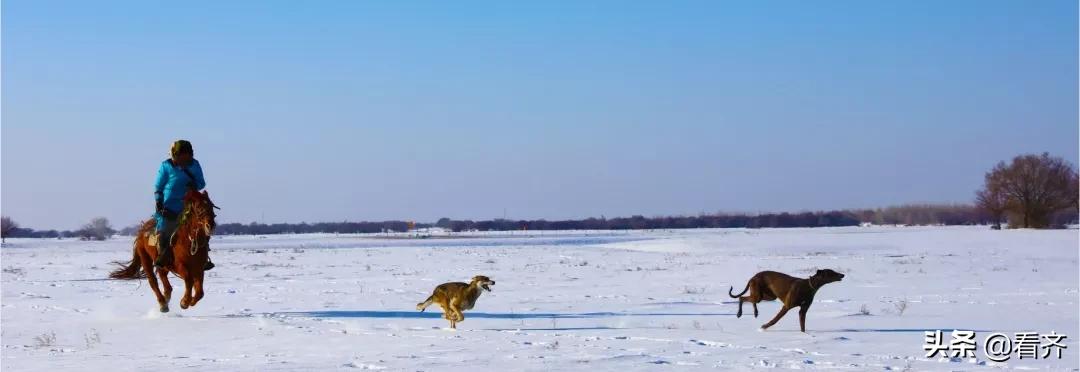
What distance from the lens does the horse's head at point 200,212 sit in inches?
505

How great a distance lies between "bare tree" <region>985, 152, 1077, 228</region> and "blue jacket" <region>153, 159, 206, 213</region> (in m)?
84.9

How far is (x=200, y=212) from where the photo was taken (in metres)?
12.9

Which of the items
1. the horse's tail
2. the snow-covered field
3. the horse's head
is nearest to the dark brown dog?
the snow-covered field

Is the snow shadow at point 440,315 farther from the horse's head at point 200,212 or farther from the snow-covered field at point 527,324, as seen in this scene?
the horse's head at point 200,212

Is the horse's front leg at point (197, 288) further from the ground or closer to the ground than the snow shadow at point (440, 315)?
further from the ground

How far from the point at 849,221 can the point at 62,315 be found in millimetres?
158632

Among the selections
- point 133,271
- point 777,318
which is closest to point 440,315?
point 133,271

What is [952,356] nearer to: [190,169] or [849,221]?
[190,169]

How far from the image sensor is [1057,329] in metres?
12.2

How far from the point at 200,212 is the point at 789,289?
6.92m

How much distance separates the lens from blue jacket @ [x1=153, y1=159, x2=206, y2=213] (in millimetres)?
13531

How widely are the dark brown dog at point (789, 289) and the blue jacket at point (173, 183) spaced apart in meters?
6.83

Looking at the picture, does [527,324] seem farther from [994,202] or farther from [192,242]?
[994,202]

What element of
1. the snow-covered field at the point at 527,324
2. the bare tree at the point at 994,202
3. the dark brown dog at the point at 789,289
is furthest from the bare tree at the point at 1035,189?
the dark brown dog at the point at 789,289
